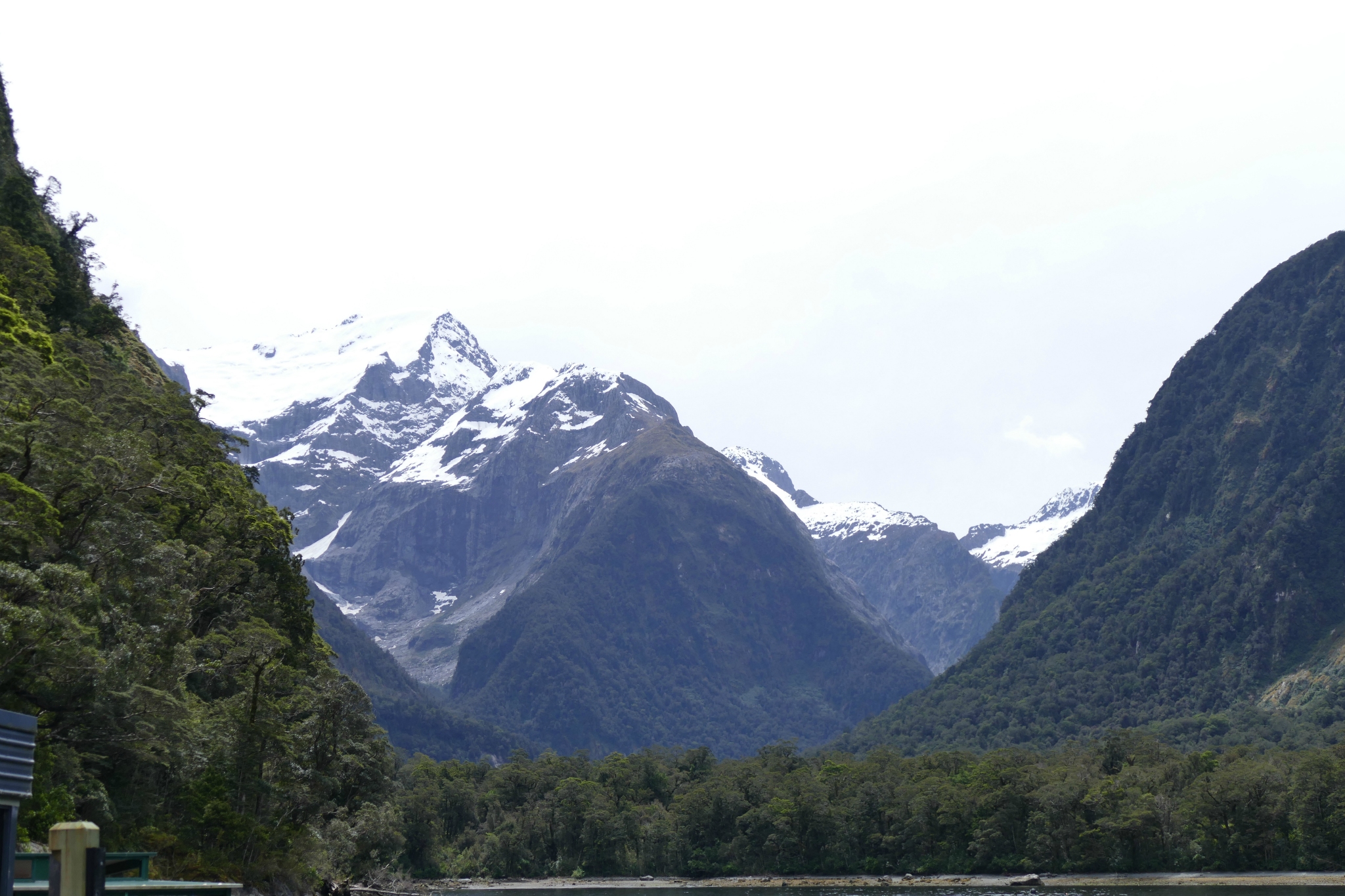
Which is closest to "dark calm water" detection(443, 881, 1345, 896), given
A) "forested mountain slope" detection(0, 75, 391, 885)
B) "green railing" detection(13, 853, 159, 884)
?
"forested mountain slope" detection(0, 75, 391, 885)

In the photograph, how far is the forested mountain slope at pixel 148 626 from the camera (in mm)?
42594

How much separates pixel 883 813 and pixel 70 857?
14674 cm

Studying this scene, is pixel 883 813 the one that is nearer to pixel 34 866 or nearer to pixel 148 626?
pixel 148 626

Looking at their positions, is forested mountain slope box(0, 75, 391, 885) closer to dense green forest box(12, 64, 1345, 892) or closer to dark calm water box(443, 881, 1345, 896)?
dense green forest box(12, 64, 1345, 892)

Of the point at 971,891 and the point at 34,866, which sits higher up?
the point at 34,866

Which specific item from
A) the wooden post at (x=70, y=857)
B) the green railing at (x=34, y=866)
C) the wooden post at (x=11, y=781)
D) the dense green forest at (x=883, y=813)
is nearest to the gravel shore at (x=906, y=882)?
the dense green forest at (x=883, y=813)

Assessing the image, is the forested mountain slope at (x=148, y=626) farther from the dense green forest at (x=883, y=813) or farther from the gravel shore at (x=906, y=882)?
the dense green forest at (x=883, y=813)

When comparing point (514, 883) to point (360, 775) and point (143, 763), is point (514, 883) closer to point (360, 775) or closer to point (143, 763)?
point (360, 775)

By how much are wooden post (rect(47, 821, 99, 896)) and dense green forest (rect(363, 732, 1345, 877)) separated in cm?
8468

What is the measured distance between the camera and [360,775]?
93562 millimetres

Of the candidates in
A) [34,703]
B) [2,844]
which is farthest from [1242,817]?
[2,844]

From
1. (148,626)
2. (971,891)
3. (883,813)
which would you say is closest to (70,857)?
(148,626)

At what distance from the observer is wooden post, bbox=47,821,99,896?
14.8 meters

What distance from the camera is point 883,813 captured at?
15150 centimetres
